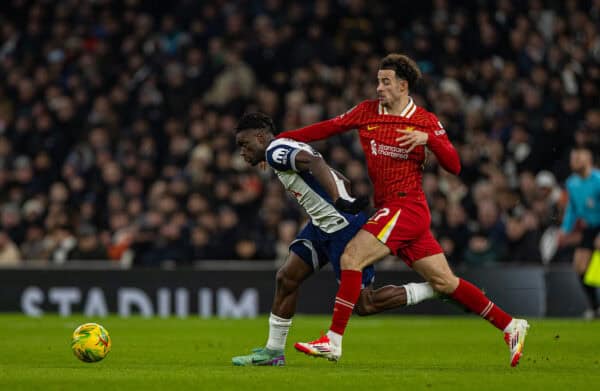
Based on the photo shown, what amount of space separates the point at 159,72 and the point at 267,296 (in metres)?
6.09

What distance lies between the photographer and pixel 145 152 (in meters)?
20.0

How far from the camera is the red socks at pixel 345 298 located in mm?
8328

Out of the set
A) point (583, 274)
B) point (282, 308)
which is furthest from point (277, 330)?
point (583, 274)

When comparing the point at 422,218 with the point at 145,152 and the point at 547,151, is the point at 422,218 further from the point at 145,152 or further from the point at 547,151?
the point at 145,152

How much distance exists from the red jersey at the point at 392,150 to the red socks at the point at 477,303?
2.47ft

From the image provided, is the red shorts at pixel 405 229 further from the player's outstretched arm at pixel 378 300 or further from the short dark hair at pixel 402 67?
the short dark hair at pixel 402 67

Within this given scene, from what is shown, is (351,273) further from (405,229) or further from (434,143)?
(434,143)

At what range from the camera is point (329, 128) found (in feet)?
29.0

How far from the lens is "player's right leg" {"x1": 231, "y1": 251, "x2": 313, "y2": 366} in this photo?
8.66 m

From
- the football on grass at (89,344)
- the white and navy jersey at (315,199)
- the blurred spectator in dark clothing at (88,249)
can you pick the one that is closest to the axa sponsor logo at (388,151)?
the white and navy jersey at (315,199)

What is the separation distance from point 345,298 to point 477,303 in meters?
0.99

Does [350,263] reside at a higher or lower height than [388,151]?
lower

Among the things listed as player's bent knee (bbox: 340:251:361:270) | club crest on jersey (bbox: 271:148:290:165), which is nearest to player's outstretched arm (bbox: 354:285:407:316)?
player's bent knee (bbox: 340:251:361:270)

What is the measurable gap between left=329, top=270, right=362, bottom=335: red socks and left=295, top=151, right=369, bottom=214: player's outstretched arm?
547 mm
